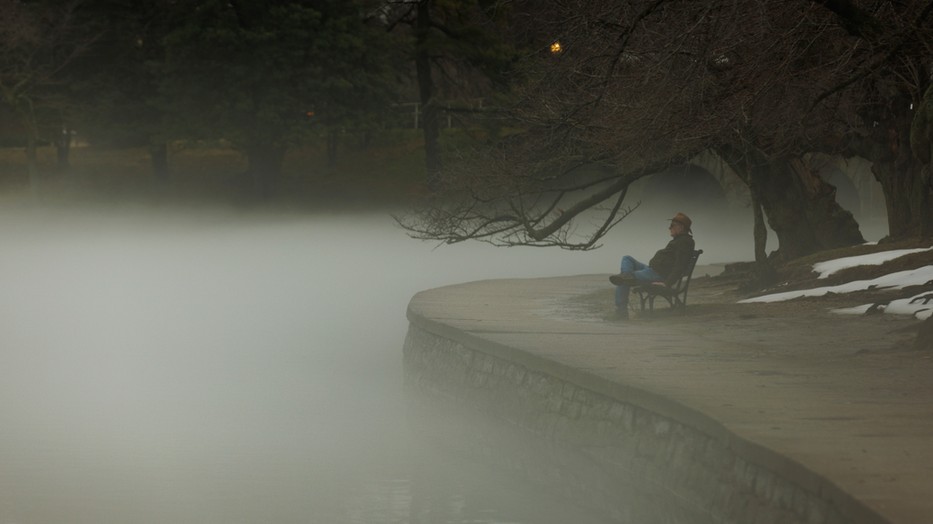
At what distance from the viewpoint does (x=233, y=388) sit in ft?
66.0

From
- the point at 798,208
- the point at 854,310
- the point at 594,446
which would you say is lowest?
the point at 594,446

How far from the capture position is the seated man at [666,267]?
17.7 m

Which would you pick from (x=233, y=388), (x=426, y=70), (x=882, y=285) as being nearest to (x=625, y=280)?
(x=882, y=285)

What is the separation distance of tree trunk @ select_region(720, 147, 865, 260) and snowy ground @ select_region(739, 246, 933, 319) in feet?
6.58

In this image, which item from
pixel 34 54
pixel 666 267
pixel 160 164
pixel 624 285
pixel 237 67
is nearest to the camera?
pixel 624 285

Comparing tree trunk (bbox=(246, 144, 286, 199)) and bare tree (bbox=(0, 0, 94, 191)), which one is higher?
bare tree (bbox=(0, 0, 94, 191))

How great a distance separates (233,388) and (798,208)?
892 centimetres

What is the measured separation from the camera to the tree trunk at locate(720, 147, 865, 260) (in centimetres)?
2275

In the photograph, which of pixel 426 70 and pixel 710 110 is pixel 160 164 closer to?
pixel 426 70

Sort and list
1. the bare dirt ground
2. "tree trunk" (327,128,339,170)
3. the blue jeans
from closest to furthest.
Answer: the bare dirt ground → the blue jeans → "tree trunk" (327,128,339,170)

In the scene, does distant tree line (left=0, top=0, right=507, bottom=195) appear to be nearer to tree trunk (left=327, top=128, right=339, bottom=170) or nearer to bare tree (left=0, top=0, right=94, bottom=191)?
bare tree (left=0, top=0, right=94, bottom=191)

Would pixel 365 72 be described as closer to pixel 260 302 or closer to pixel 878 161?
pixel 260 302

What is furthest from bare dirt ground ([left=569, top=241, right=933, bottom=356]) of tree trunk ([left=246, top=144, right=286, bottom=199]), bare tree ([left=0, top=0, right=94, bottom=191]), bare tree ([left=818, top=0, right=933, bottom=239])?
bare tree ([left=0, top=0, right=94, bottom=191])

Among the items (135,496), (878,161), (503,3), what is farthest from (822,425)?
(878,161)
